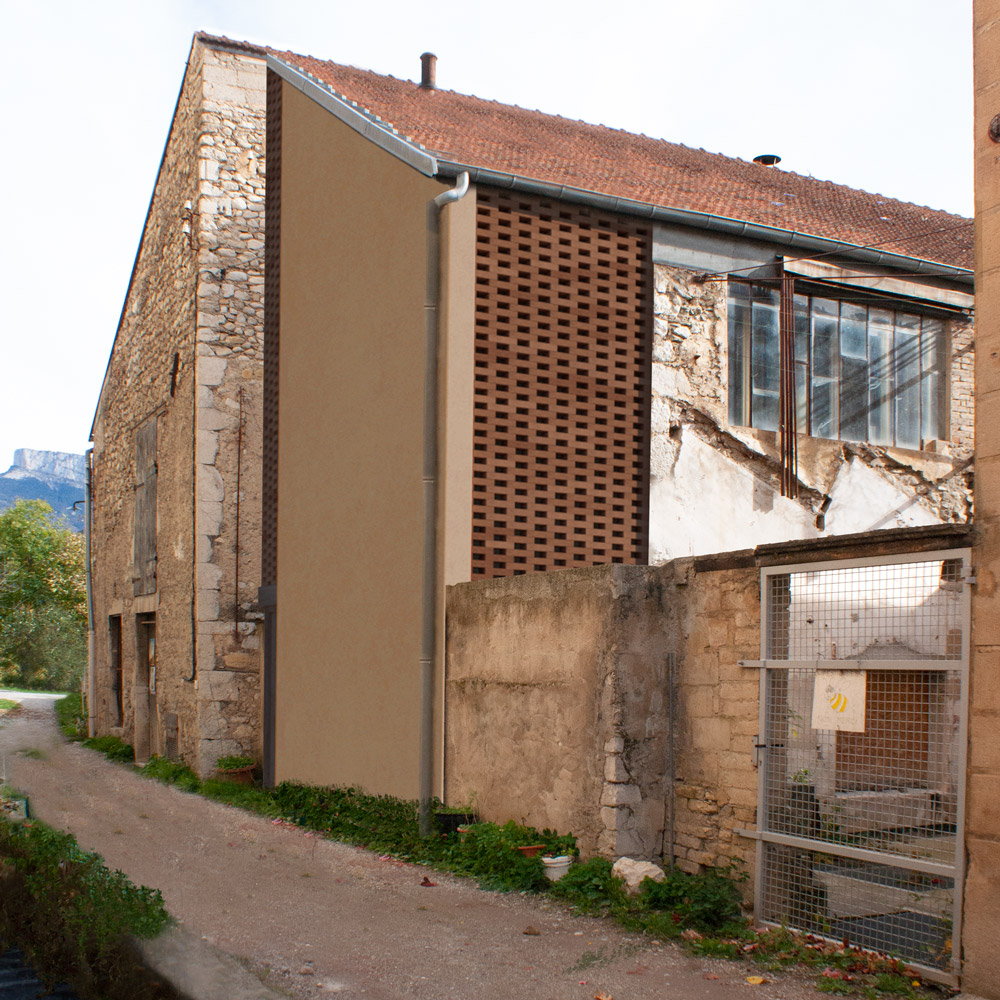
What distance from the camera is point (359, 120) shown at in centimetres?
1096

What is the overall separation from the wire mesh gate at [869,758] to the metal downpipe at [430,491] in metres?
3.60

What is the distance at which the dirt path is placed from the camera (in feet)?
17.9

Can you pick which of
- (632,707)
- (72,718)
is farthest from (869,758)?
(72,718)

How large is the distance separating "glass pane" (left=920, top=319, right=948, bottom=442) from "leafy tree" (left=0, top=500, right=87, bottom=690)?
Answer: 1359 inches

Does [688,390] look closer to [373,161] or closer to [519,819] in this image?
[373,161]

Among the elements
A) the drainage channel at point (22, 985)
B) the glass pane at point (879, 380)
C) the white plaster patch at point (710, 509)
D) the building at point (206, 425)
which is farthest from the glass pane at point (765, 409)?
the drainage channel at point (22, 985)

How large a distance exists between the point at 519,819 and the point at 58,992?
3.70 metres

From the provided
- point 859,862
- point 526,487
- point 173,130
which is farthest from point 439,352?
point 173,130

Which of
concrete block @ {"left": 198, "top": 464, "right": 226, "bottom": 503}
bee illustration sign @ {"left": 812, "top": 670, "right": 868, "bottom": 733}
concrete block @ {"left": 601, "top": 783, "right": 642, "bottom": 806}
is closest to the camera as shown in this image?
bee illustration sign @ {"left": 812, "top": 670, "right": 868, "bottom": 733}

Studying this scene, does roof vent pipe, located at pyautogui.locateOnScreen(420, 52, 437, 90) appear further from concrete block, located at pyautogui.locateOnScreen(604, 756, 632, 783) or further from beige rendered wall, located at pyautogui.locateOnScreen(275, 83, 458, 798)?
concrete block, located at pyautogui.locateOnScreen(604, 756, 632, 783)

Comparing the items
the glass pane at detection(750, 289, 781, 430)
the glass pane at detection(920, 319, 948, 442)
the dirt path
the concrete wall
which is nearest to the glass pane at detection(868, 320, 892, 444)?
the glass pane at detection(920, 319, 948, 442)

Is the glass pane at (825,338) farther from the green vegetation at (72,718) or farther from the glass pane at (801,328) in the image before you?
the green vegetation at (72,718)

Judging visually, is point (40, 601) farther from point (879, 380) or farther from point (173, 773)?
point (879, 380)

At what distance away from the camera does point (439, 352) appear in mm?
9578
